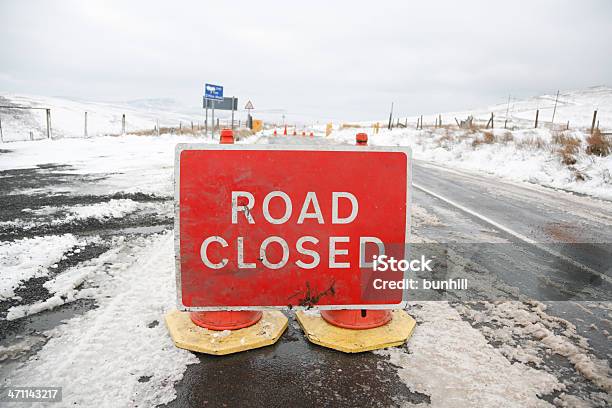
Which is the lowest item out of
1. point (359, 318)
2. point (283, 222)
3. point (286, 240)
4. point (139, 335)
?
point (139, 335)

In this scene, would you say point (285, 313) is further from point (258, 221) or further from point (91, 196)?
point (91, 196)

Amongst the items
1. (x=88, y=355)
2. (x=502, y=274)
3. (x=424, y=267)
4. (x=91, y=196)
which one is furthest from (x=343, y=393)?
(x=91, y=196)

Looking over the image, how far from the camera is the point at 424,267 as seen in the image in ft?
13.7

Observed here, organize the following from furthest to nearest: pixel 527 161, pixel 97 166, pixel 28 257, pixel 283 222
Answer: pixel 527 161 < pixel 97 166 < pixel 28 257 < pixel 283 222

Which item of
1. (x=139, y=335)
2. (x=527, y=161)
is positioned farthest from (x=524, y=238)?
(x=527, y=161)

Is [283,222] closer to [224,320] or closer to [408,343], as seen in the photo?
[224,320]

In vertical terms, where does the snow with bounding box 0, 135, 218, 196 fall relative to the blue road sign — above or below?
below

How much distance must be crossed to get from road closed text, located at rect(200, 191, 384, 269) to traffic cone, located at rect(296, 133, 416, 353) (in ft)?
1.46

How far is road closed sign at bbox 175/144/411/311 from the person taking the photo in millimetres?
2602

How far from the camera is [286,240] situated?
2.66 m

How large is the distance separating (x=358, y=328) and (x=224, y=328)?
938mm

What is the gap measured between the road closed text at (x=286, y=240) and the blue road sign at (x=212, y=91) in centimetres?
2379

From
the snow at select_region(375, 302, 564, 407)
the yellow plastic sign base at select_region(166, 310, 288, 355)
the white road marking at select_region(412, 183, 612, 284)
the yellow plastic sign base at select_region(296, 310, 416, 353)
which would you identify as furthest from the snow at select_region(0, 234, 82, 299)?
the white road marking at select_region(412, 183, 612, 284)

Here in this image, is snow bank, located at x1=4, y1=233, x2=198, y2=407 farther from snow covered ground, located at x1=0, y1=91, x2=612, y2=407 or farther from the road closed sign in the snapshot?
the road closed sign
